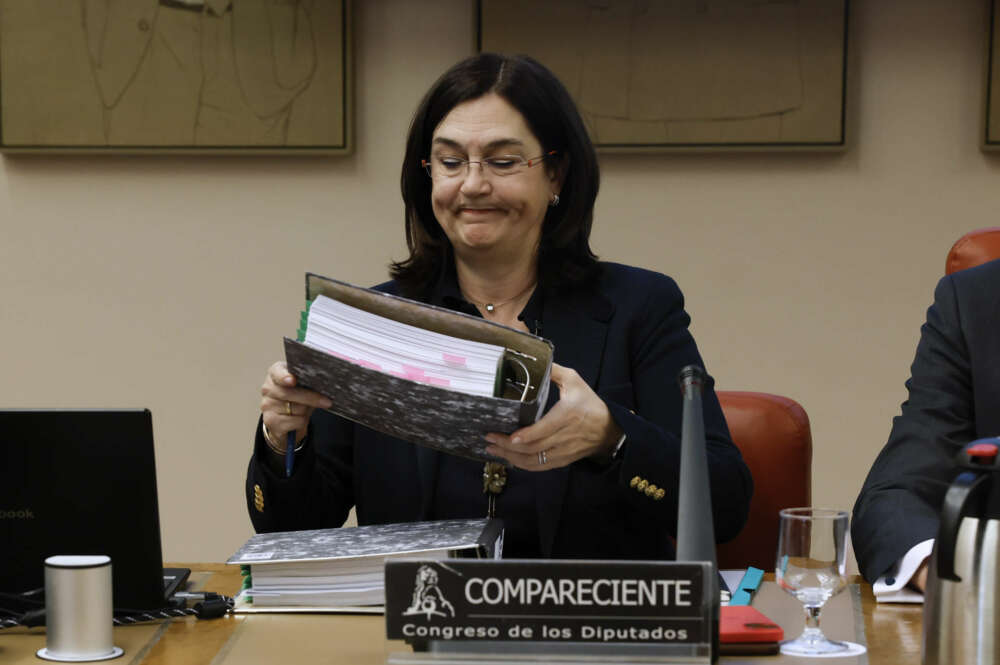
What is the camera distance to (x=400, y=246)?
3.00 metres

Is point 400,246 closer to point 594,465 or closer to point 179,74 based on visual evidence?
point 179,74

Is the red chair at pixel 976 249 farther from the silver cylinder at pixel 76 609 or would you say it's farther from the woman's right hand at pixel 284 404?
the silver cylinder at pixel 76 609

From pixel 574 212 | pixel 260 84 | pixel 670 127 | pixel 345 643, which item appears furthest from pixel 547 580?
pixel 260 84

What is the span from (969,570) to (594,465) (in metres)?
0.60

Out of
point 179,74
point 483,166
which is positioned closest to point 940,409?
point 483,166

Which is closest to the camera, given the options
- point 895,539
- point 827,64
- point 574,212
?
point 895,539

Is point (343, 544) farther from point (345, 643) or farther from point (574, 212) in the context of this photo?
point (574, 212)

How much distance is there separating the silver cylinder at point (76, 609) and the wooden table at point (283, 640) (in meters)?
0.03

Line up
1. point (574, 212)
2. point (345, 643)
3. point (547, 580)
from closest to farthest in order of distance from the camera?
point (547, 580)
point (345, 643)
point (574, 212)

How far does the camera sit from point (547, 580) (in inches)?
42.8

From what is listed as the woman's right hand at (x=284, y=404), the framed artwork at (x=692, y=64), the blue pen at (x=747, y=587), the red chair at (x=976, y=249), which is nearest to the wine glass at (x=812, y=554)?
the blue pen at (x=747, y=587)

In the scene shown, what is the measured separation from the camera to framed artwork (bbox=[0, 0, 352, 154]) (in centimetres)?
289

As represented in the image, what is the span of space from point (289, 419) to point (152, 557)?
294 mm

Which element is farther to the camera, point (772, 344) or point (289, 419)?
point (772, 344)
